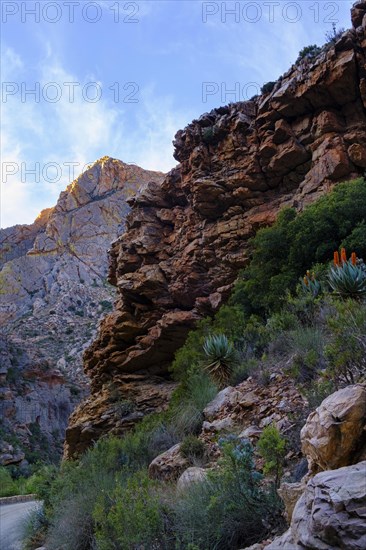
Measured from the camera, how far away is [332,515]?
282 cm

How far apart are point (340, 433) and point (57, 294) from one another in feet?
219

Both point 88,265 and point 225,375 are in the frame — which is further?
point 88,265

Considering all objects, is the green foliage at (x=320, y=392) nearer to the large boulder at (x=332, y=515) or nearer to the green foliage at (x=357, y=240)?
the large boulder at (x=332, y=515)

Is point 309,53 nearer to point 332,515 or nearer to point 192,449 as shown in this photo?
point 192,449

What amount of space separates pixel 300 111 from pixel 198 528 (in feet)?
69.6

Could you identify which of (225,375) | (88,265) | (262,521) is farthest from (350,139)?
(88,265)

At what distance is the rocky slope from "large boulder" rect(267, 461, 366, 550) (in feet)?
119

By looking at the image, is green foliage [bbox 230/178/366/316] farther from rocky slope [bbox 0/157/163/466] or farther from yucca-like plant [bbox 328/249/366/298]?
rocky slope [bbox 0/157/163/466]

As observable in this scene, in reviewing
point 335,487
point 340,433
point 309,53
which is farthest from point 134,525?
point 309,53

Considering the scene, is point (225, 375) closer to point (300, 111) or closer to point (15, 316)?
point (300, 111)

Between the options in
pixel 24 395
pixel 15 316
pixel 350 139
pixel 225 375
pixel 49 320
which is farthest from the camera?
pixel 15 316

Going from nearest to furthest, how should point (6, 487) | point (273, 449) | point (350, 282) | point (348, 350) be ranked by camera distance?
point (273, 449) < point (348, 350) < point (350, 282) < point (6, 487)

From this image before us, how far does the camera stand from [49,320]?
63.1 meters

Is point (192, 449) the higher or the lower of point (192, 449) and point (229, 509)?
the lower
